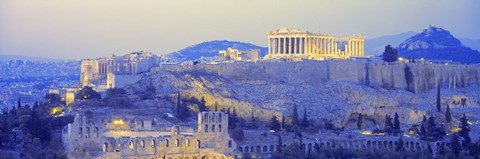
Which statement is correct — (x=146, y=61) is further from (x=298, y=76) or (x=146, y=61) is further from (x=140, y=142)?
(x=140, y=142)

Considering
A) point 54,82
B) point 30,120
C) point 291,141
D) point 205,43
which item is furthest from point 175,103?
point 205,43

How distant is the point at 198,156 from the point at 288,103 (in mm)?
17810

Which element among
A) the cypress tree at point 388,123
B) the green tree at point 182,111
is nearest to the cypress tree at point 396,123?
the cypress tree at point 388,123

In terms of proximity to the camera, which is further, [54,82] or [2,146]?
[54,82]

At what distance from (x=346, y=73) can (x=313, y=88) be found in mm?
3789

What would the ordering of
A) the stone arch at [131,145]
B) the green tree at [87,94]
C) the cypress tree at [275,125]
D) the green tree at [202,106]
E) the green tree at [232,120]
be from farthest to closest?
1. the green tree at [202,106]
2. the green tree at [87,94]
3. the cypress tree at [275,125]
4. the green tree at [232,120]
5. the stone arch at [131,145]

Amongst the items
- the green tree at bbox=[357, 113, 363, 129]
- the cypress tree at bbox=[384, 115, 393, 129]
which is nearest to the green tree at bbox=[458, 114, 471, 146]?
the cypress tree at bbox=[384, 115, 393, 129]

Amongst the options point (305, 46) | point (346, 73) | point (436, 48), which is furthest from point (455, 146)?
point (436, 48)

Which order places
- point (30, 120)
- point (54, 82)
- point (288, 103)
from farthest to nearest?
point (54, 82), point (288, 103), point (30, 120)

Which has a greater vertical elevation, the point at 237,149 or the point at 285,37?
the point at 285,37

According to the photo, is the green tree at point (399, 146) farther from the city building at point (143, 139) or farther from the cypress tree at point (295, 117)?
the city building at point (143, 139)

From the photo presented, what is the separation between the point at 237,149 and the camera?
52.3m

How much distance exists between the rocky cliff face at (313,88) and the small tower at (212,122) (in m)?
12.6

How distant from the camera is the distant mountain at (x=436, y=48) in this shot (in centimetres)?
11012
